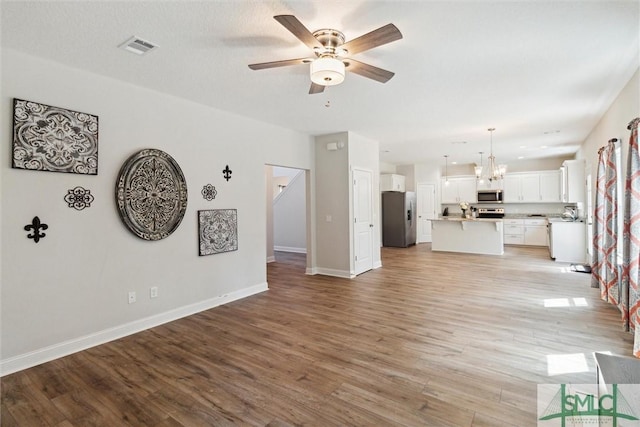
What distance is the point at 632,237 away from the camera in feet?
10.1

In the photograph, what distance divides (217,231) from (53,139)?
2049mm

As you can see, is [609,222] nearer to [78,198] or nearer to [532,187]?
[78,198]

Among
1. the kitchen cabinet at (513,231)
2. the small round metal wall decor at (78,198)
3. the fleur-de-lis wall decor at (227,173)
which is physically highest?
the fleur-de-lis wall decor at (227,173)

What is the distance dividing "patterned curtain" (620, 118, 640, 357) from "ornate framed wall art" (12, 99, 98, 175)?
17.8 ft

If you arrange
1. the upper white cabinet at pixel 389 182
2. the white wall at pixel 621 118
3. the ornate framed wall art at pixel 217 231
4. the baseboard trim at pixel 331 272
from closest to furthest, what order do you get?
the white wall at pixel 621 118 < the ornate framed wall art at pixel 217 231 < the baseboard trim at pixel 331 272 < the upper white cabinet at pixel 389 182

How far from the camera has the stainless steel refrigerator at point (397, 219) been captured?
9656 millimetres

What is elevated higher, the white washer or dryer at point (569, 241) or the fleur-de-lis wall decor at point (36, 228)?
the fleur-de-lis wall decor at point (36, 228)

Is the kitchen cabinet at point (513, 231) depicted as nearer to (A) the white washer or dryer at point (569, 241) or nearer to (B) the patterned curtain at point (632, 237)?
(A) the white washer or dryer at point (569, 241)

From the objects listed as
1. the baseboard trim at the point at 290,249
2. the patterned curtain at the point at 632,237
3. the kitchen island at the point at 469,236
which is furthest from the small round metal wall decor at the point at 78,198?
the kitchen island at the point at 469,236

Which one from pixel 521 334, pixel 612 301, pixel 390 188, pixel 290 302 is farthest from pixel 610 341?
pixel 390 188

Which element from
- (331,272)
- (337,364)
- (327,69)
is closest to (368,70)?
(327,69)

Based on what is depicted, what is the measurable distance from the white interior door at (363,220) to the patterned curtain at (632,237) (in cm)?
375

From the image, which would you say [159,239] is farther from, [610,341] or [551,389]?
[610,341]

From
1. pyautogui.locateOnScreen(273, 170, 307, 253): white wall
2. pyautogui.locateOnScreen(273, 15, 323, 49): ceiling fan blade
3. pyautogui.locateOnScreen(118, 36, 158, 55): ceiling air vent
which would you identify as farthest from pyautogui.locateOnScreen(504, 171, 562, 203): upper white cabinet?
pyautogui.locateOnScreen(118, 36, 158, 55): ceiling air vent
